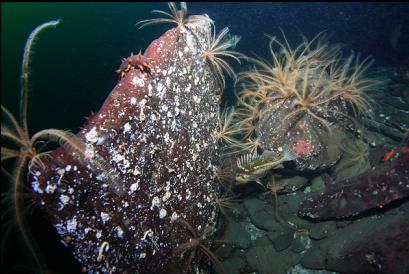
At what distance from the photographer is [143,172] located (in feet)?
11.0

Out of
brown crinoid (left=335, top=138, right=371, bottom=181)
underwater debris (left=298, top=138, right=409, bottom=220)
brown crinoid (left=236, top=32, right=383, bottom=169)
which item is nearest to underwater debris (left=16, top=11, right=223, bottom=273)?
brown crinoid (left=236, top=32, right=383, bottom=169)

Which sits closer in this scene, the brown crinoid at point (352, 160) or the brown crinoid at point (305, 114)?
the brown crinoid at point (305, 114)

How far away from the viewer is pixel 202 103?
457 centimetres

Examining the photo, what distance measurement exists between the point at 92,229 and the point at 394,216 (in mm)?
4419

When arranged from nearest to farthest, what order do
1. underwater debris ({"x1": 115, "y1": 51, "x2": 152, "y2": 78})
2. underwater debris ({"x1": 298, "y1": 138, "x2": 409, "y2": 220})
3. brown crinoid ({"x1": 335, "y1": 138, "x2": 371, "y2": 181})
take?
underwater debris ({"x1": 115, "y1": 51, "x2": 152, "y2": 78}) < underwater debris ({"x1": 298, "y1": 138, "x2": 409, "y2": 220}) < brown crinoid ({"x1": 335, "y1": 138, "x2": 371, "y2": 181})

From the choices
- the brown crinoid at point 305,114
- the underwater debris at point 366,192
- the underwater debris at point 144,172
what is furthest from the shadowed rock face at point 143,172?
the underwater debris at point 366,192

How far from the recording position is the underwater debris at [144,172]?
2.74 meters

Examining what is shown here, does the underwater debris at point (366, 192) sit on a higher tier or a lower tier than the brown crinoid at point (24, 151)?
lower

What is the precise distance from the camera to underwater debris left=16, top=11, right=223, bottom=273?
2.74 meters

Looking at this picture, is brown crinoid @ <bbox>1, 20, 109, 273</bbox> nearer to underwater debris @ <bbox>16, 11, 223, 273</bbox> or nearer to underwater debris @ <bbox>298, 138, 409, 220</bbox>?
underwater debris @ <bbox>16, 11, 223, 273</bbox>

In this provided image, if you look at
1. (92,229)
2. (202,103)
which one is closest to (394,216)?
(202,103)

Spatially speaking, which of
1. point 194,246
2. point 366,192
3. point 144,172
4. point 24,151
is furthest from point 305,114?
point 24,151

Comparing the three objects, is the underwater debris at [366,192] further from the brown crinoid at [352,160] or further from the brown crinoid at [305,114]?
the brown crinoid at [352,160]

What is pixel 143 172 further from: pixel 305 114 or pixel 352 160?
pixel 352 160
